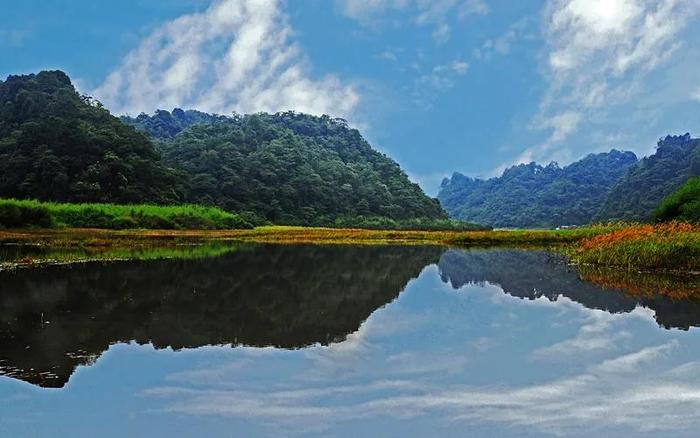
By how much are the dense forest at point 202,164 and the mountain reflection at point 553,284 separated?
1568 inches

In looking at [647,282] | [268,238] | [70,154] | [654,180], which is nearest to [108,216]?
[268,238]

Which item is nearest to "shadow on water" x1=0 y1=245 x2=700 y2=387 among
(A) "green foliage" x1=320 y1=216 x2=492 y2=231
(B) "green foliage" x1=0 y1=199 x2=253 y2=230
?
(B) "green foliage" x1=0 y1=199 x2=253 y2=230

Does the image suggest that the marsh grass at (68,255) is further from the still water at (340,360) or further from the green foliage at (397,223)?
the green foliage at (397,223)

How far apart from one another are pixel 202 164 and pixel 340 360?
7394 cm

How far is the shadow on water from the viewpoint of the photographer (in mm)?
9609

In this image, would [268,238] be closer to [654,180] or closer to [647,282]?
[647,282]

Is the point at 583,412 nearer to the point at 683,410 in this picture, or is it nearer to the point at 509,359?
the point at 683,410

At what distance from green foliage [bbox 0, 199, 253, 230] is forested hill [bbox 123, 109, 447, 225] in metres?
17.8

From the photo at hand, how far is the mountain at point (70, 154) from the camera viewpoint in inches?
2140

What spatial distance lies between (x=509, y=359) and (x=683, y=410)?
2.46m

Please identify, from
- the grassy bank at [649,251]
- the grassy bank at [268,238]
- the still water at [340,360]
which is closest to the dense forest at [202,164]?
the grassy bank at [268,238]

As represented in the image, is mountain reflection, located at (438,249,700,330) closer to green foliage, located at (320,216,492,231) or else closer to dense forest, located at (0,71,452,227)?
dense forest, located at (0,71,452,227)

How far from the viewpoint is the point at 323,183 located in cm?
8831

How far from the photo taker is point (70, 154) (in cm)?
5753
